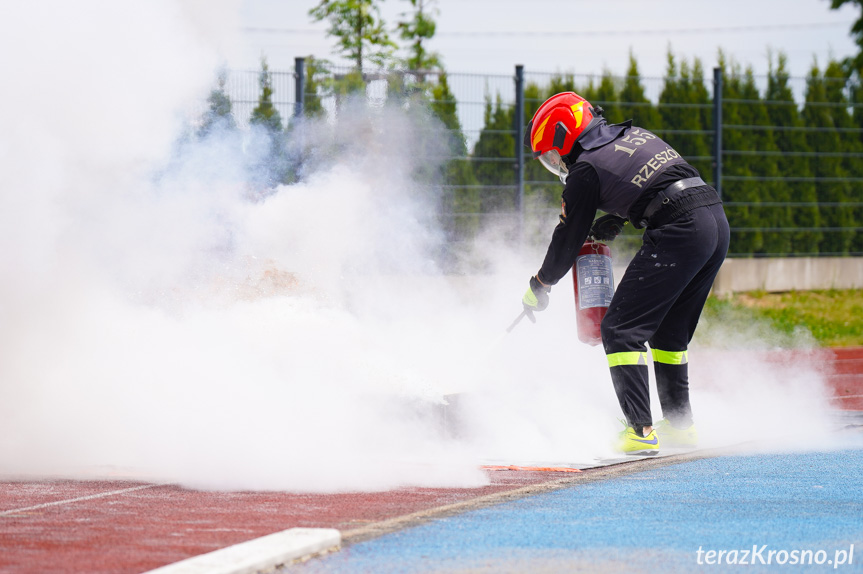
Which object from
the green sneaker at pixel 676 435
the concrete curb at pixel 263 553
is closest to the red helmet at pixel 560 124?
the green sneaker at pixel 676 435

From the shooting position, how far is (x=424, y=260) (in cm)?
947

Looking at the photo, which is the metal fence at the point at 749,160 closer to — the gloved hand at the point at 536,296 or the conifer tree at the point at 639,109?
the conifer tree at the point at 639,109

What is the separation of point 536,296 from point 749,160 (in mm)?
8721

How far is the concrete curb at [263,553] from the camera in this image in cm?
320

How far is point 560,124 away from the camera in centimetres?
571

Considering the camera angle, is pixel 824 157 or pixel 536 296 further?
pixel 824 157

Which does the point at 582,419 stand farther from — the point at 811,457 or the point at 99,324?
the point at 99,324

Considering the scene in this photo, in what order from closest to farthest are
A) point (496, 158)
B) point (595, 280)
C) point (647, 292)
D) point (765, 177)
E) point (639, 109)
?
point (647, 292), point (595, 280), point (496, 158), point (639, 109), point (765, 177)

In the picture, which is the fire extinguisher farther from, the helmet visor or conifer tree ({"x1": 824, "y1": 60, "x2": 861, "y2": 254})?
conifer tree ({"x1": 824, "y1": 60, "x2": 861, "y2": 254})

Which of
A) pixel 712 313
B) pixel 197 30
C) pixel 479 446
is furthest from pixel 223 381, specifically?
pixel 712 313

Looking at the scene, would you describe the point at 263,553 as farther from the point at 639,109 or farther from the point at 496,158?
the point at 639,109

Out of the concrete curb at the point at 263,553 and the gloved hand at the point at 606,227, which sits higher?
the gloved hand at the point at 606,227

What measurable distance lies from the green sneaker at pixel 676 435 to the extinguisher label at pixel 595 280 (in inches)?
29.1

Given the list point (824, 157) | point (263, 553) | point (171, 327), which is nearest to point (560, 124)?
point (171, 327)
